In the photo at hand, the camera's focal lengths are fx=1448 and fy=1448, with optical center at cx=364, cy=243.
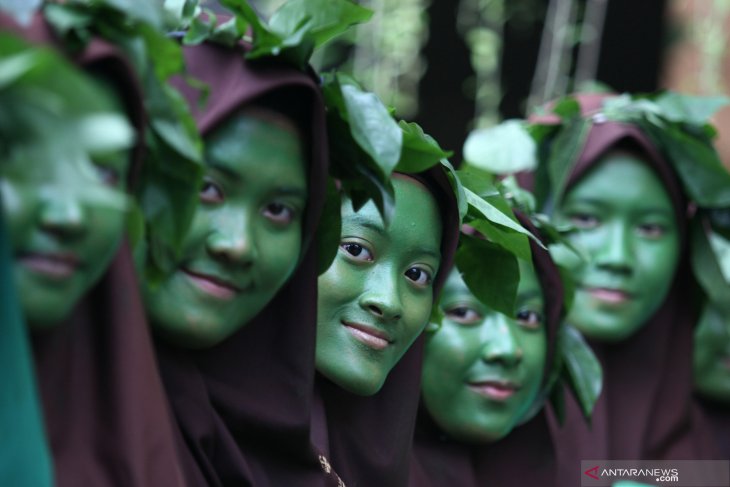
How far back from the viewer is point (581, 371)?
6.86 feet

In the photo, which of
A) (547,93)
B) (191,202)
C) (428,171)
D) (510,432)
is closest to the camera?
(191,202)

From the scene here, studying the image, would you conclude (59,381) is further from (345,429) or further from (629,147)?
(629,147)

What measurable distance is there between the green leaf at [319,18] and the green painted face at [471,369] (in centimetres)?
53

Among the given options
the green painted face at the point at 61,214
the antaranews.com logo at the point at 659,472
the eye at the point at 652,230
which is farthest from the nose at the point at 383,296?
the eye at the point at 652,230

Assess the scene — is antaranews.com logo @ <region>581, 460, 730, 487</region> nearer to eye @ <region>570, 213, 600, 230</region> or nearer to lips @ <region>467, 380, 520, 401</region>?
lips @ <region>467, 380, 520, 401</region>

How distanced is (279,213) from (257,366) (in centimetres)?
18

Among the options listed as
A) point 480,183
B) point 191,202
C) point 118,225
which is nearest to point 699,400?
point 480,183

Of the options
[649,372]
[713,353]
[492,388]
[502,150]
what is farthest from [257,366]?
[713,353]

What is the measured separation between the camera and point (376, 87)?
345 cm

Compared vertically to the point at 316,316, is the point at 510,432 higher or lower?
lower

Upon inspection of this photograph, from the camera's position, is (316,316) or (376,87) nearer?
(316,316)

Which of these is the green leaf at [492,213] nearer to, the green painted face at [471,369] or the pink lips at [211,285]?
the green painted face at [471,369]

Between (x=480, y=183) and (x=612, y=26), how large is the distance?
2.05 m

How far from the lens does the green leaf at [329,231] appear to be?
1.62 meters
